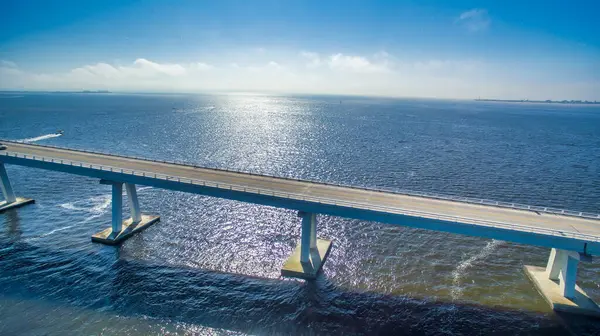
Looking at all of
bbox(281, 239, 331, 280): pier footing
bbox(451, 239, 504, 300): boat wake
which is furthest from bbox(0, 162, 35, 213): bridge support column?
bbox(451, 239, 504, 300): boat wake

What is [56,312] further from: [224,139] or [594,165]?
[594,165]

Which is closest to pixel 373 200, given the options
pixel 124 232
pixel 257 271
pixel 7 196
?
pixel 257 271

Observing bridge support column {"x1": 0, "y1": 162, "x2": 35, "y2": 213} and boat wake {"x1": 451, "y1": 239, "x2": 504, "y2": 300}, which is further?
bridge support column {"x1": 0, "y1": 162, "x2": 35, "y2": 213}

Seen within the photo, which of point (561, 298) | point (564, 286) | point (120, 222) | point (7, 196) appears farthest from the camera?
point (7, 196)

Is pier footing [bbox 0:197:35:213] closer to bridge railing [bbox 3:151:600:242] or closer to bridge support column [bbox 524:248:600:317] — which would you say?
bridge railing [bbox 3:151:600:242]

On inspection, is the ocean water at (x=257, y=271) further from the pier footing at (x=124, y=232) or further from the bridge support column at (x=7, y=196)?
the bridge support column at (x=7, y=196)

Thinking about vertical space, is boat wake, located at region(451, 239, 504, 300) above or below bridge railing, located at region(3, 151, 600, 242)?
below

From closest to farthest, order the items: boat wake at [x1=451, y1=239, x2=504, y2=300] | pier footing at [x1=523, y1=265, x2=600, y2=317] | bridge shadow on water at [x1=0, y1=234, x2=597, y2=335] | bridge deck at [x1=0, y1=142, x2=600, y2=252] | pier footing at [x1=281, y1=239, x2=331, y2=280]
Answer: bridge shadow on water at [x1=0, y1=234, x2=597, y2=335]
pier footing at [x1=523, y1=265, x2=600, y2=317]
bridge deck at [x1=0, y1=142, x2=600, y2=252]
boat wake at [x1=451, y1=239, x2=504, y2=300]
pier footing at [x1=281, y1=239, x2=331, y2=280]

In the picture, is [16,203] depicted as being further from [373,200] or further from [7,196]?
[373,200]
